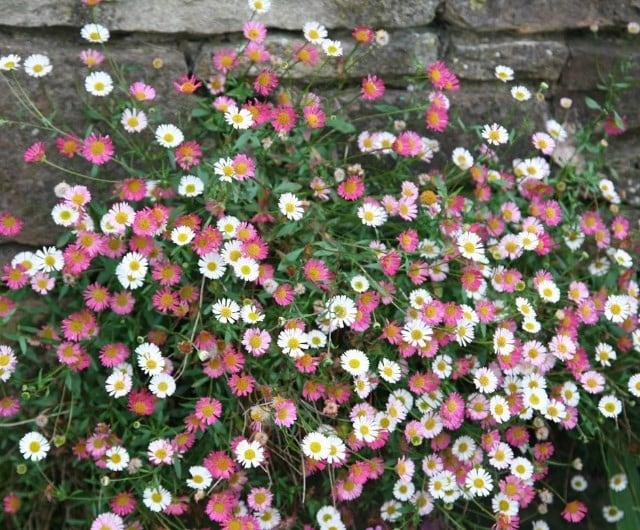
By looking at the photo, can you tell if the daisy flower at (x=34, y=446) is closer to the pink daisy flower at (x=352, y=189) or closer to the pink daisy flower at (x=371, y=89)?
the pink daisy flower at (x=352, y=189)

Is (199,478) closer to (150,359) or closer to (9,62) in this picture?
(150,359)

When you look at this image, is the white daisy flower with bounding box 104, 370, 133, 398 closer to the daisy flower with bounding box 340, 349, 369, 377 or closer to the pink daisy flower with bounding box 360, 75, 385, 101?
the daisy flower with bounding box 340, 349, 369, 377

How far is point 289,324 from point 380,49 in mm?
976

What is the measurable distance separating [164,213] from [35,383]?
566 millimetres

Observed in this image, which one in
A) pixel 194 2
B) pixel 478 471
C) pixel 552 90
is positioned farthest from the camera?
pixel 552 90

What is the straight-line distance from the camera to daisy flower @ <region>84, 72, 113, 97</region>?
2.28 m

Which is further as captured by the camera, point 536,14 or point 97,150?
point 536,14

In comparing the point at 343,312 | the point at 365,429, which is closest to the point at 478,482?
the point at 365,429

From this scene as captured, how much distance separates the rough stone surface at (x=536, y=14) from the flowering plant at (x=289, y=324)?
0.27 meters

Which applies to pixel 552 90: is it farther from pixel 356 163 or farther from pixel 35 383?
pixel 35 383

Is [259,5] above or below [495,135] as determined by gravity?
above

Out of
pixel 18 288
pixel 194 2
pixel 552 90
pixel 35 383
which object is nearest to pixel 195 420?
pixel 35 383

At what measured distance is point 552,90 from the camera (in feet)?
9.08

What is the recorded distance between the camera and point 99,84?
7.49 feet
